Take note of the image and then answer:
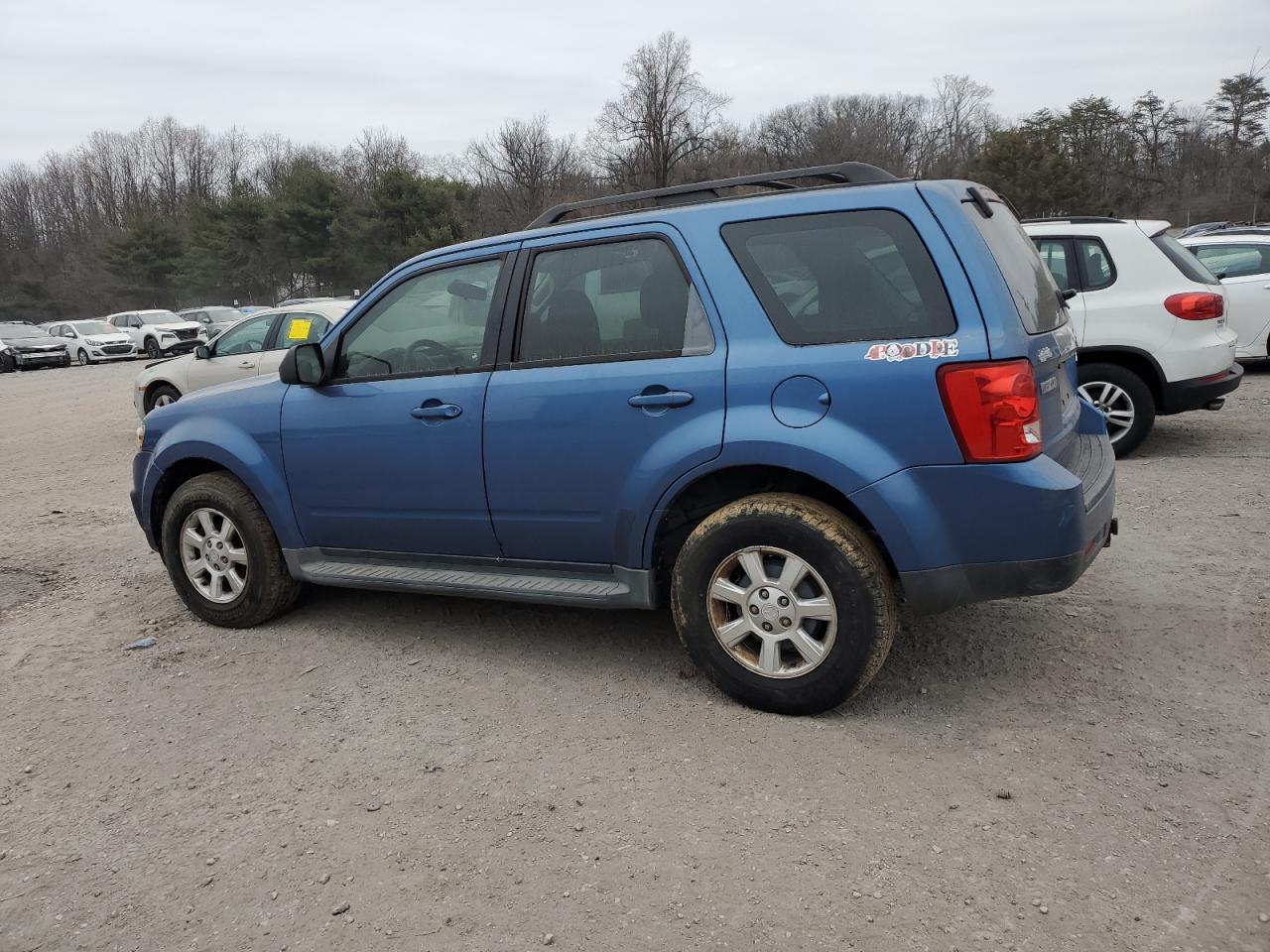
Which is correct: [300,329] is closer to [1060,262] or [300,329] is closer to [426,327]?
[426,327]

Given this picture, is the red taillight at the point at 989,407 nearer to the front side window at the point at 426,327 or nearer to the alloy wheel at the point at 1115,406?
the front side window at the point at 426,327

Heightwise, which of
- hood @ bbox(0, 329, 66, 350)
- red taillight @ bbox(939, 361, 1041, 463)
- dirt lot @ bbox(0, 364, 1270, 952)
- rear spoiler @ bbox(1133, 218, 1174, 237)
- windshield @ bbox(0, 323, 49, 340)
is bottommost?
A: dirt lot @ bbox(0, 364, 1270, 952)

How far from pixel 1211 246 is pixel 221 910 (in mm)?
12165

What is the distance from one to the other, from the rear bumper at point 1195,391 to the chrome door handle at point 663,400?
538cm

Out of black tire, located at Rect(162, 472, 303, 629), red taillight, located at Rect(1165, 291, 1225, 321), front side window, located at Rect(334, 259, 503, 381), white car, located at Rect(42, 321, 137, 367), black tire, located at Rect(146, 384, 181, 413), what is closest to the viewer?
front side window, located at Rect(334, 259, 503, 381)

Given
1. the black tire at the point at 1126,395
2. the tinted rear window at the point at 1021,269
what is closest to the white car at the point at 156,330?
the black tire at the point at 1126,395

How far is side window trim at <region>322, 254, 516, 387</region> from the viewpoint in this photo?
4.18 m

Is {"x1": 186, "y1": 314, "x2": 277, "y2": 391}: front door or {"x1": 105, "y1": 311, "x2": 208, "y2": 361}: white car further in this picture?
{"x1": 105, "y1": 311, "x2": 208, "y2": 361}: white car

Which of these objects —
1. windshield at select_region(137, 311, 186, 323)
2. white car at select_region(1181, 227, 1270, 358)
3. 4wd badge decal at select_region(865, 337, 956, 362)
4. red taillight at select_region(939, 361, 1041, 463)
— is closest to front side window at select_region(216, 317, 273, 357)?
4wd badge decal at select_region(865, 337, 956, 362)

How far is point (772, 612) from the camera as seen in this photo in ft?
11.6

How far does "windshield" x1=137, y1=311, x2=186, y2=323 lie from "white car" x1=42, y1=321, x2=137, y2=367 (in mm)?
942

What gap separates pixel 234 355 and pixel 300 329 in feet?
4.41

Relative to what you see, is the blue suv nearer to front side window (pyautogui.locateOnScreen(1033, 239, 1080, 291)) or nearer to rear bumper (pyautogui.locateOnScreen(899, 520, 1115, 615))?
rear bumper (pyautogui.locateOnScreen(899, 520, 1115, 615))

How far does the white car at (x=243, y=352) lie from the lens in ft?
35.7
